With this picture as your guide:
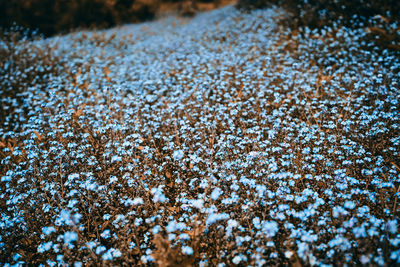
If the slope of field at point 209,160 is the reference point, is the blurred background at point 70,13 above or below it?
above

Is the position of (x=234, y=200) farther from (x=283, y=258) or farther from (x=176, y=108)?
(x=176, y=108)

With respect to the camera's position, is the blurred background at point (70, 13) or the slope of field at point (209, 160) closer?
the slope of field at point (209, 160)

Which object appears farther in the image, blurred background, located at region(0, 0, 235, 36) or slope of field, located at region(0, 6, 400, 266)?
blurred background, located at region(0, 0, 235, 36)

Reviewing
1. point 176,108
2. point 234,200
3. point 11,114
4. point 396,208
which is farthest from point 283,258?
point 11,114

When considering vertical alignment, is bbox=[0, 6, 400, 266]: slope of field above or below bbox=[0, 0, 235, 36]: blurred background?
below
